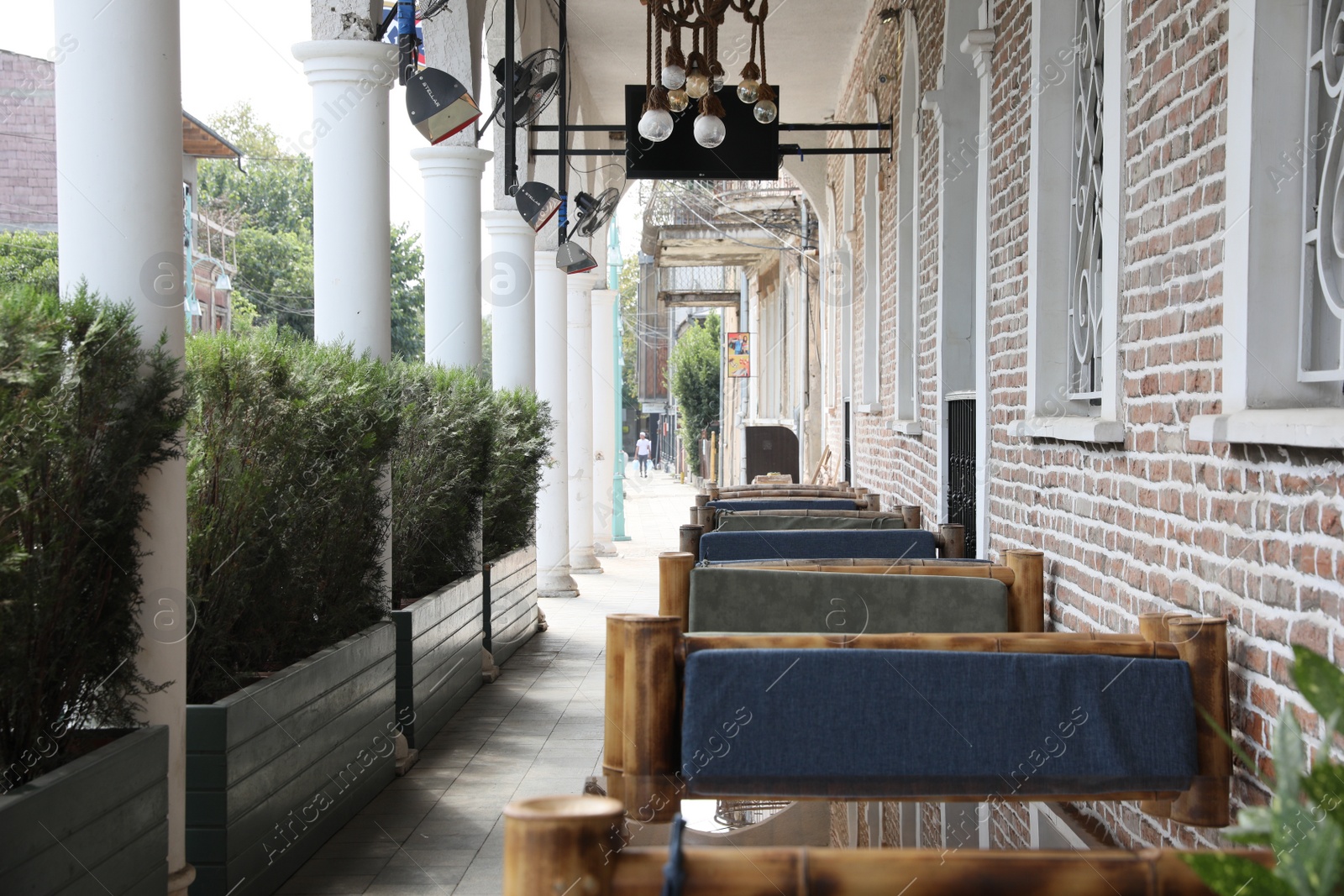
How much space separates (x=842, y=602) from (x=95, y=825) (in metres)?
1.83

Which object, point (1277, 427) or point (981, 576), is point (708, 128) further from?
point (1277, 427)

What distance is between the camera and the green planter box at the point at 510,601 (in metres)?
6.78

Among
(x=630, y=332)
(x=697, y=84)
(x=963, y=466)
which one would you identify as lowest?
(x=963, y=466)

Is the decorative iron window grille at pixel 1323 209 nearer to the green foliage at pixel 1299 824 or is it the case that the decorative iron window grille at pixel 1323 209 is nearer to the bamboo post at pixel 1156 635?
the bamboo post at pixel 1156 635

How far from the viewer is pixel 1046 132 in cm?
386

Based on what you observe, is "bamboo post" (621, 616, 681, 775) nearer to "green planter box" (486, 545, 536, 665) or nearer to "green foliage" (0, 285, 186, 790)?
"green foliage" (0, 285, 186, 790)

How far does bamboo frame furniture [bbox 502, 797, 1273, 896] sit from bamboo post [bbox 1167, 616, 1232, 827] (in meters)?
1.14

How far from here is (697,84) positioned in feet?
14.2

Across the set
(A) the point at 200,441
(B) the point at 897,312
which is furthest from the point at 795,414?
(A) the point at 200,441

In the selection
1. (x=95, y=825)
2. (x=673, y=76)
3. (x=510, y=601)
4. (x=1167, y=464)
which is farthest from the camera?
(x=510, y=601)

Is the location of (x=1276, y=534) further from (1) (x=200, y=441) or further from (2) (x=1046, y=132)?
(1) (x=200, y=441)

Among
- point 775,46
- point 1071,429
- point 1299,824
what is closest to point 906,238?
point 775,46

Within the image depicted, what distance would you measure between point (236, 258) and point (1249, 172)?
109 ft

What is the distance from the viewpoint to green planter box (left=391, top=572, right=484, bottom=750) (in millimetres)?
4875
